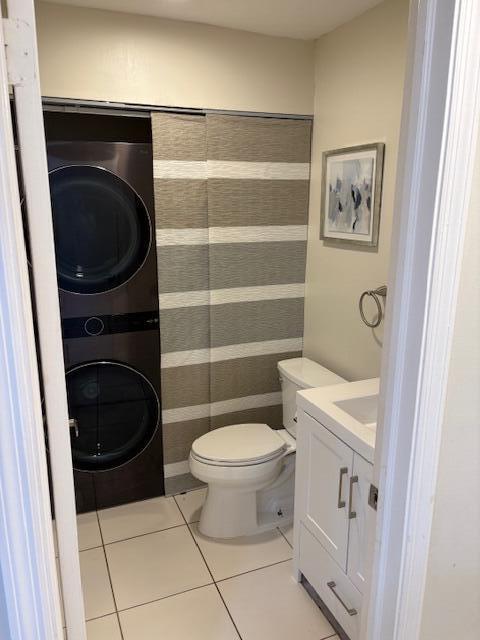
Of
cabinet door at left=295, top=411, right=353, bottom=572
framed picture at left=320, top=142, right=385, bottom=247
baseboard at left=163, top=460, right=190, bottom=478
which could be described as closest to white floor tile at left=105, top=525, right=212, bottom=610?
baseboard at left=163, top=460, right=190, bottom=478

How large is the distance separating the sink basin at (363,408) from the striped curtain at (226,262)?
35.6 inches

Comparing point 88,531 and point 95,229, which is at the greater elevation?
point 95,229

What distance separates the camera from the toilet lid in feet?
7.29

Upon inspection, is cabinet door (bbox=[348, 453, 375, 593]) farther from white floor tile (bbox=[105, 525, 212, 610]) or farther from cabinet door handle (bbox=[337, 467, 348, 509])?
white floor tile (bbox=[105, 525, 212, 610])

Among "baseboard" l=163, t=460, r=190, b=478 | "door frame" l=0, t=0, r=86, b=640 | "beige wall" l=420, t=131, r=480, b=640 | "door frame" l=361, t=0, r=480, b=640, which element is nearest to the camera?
"door frame" l=0, t=0, r=86, b=640

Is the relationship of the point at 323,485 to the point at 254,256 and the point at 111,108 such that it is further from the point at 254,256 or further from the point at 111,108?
the point at 111,108

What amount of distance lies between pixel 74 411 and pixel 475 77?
7.05ft

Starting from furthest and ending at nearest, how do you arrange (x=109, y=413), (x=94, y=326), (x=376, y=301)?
1. (x=109, y=413)
2. (x=94, y=326)
3. (x=376, y=301)

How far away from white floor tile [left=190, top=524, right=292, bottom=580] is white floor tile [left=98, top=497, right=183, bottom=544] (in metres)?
0.17

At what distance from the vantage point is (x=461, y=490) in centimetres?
110

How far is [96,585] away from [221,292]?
1.44 metres

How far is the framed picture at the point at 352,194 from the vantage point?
205 centimetres

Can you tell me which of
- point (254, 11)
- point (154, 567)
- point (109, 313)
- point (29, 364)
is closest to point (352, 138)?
point (254, 11)

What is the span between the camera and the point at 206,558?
2.19 m
